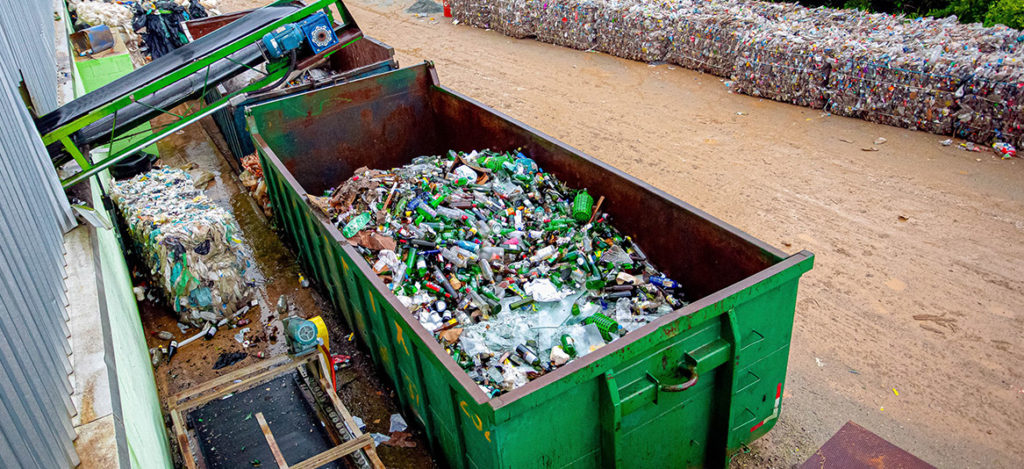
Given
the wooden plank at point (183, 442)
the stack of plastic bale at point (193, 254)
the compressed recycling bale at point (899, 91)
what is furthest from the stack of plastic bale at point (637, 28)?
the wooden plank at point (183, 442)

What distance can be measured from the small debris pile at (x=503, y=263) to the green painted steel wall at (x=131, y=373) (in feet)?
5.14

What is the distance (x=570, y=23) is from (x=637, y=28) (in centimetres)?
181

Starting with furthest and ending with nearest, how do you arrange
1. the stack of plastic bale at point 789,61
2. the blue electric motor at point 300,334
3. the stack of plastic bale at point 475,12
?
the stack of plastic bale at point 475,12
the stack of plastic bale at point 789,61
the blue electric motor at point 300,334

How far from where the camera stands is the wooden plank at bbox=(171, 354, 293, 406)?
4473 millimetres

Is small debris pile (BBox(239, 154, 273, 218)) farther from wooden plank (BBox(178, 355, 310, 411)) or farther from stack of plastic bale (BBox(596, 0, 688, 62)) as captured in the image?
stack of plastic bale (BBox(596, 0, 688, 62))

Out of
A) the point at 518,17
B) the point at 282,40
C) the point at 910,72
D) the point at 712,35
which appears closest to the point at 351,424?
the point at 282,40

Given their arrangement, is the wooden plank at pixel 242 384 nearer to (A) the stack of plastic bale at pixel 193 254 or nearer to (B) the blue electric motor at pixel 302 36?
(A) the stack of plastic bale at pixel 193 254

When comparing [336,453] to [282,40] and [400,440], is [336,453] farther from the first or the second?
[282,40]

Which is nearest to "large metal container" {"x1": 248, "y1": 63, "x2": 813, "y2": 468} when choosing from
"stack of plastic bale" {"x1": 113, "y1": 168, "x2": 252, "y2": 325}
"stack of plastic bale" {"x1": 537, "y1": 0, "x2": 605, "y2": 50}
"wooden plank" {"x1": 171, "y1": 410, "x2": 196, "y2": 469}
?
"stack of plastic bale" {"x1": 113, "y1": 168, "x2": 252, "y2": 325}

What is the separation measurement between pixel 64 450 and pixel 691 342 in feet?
9.82

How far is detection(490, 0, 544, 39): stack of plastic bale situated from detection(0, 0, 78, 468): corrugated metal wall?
10.4 m

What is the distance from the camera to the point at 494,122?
6.38 m

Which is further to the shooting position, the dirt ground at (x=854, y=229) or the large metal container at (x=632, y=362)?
the dirt ground at (x=854, y=229)

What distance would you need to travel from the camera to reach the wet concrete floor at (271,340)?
197 inches
